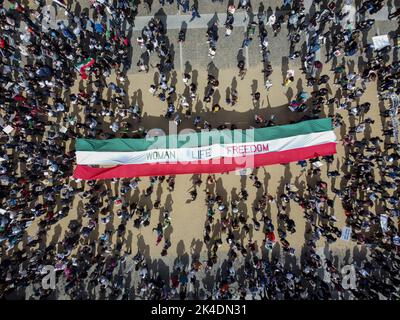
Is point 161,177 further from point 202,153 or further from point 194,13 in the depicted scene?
point 194,13

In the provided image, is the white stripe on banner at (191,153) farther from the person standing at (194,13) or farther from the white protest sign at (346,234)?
the person standing at (194,13)

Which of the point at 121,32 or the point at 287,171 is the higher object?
the point at 121,32

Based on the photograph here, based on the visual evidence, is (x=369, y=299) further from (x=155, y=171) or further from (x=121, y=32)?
(x=121, y=32)

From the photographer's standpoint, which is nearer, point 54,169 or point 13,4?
point 54,169

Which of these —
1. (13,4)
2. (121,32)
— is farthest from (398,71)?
(13,4)

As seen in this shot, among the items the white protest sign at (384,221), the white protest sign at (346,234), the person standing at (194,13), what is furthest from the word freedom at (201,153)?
the person standing at (194,13)

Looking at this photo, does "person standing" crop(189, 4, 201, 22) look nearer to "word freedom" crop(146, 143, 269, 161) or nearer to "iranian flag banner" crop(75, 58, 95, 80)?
"iranian flag banner" crop(75, 58, 95, 80)
